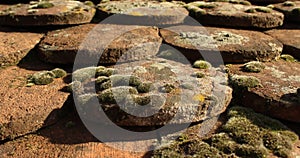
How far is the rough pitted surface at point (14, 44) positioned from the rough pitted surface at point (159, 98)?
281 centimetres

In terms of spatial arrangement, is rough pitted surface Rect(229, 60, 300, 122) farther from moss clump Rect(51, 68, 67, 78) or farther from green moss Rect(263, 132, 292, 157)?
moss clump Rect(51, 68, 67, 78)

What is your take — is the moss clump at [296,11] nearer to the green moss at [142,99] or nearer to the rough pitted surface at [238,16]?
the rough pitted surface at [238,16]

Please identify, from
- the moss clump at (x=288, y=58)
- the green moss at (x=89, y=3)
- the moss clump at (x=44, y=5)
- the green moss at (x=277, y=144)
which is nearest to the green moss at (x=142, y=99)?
the green moss at (x=277, y=144)

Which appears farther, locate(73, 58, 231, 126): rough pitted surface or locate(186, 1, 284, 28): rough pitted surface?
locate(186, 1, 284, 28): rough pitted surface

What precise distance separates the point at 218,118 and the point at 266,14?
6213 mm

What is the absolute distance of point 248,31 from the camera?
474 inches

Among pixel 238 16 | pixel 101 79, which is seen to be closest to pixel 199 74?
pixel 101 79

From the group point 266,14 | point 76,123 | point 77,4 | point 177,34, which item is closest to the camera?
point 76,123

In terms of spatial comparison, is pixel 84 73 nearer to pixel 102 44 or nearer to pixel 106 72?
pixel 106 72

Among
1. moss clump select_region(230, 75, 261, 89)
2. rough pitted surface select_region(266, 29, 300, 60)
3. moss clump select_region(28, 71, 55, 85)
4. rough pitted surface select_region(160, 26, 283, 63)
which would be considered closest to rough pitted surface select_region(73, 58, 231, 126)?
moss clump select_region(230, 75, 261, 89)

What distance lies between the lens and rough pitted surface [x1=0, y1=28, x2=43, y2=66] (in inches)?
419

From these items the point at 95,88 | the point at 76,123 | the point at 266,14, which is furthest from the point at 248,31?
the point at 76,123

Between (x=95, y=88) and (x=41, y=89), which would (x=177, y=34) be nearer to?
(x=95, y=88)

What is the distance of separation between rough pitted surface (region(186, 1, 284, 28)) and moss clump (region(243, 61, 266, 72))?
8.84 feet
